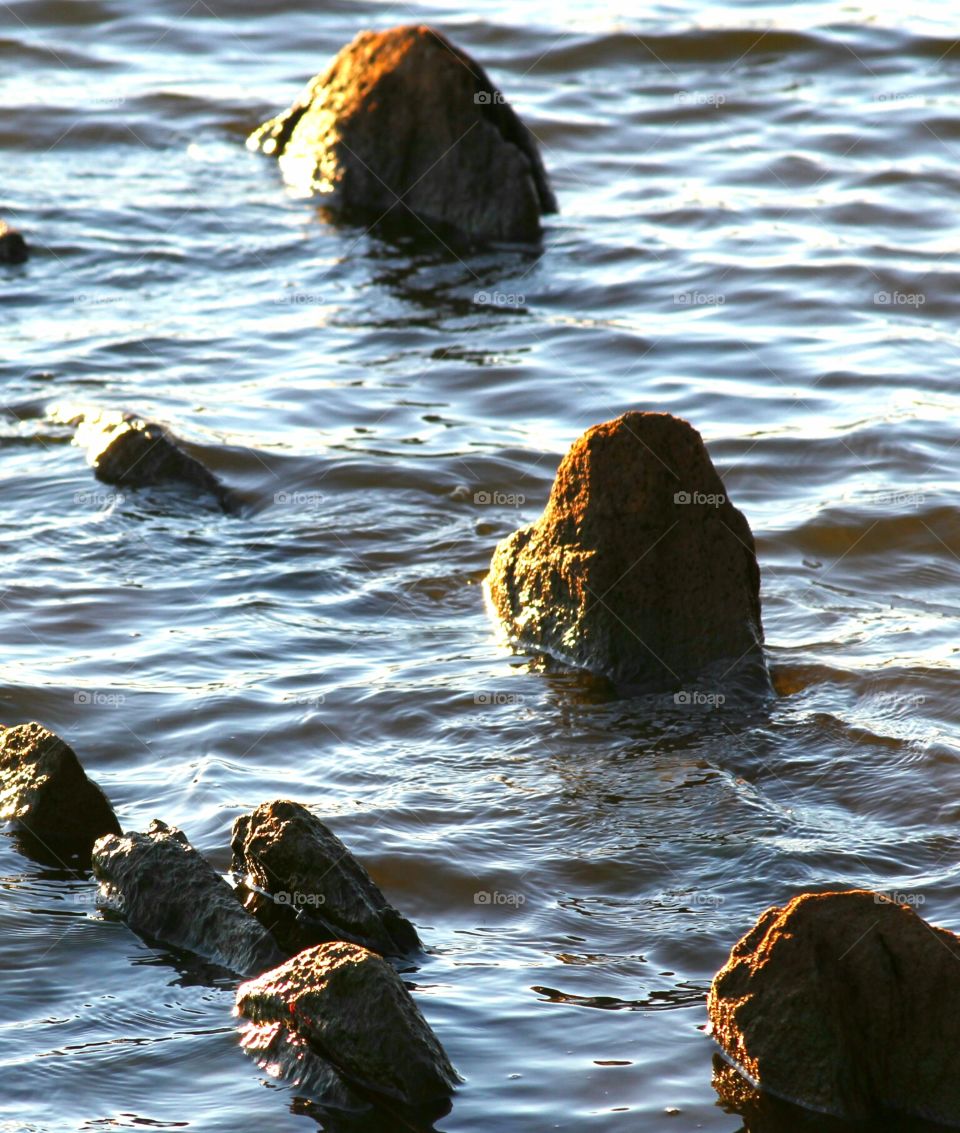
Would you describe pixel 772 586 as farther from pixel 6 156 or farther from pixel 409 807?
pixel 6 156

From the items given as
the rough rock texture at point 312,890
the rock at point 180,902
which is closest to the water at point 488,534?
the rock at point 180,902

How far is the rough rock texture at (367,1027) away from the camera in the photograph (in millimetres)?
4070

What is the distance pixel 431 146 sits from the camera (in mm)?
11719

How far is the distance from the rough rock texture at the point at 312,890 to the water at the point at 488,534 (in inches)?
8.0

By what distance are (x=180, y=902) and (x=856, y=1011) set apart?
6.13 feet

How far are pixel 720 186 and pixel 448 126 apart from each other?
8.00 feet

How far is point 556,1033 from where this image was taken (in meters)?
4.41

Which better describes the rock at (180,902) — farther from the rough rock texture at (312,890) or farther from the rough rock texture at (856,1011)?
the rough rock texture at (856,1011)

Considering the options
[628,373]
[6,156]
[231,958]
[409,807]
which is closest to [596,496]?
[409,807]

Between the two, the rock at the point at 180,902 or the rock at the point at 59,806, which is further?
the rock at the point at 59,806

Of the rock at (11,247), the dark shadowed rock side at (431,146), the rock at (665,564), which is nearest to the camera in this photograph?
the rock at (665,564)

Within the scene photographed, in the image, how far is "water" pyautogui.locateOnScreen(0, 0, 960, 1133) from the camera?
15.2 feet

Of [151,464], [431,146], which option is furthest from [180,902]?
[431,146]

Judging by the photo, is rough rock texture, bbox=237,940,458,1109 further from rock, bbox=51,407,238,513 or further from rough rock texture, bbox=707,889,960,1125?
rock, bbox=51,407,238,513
